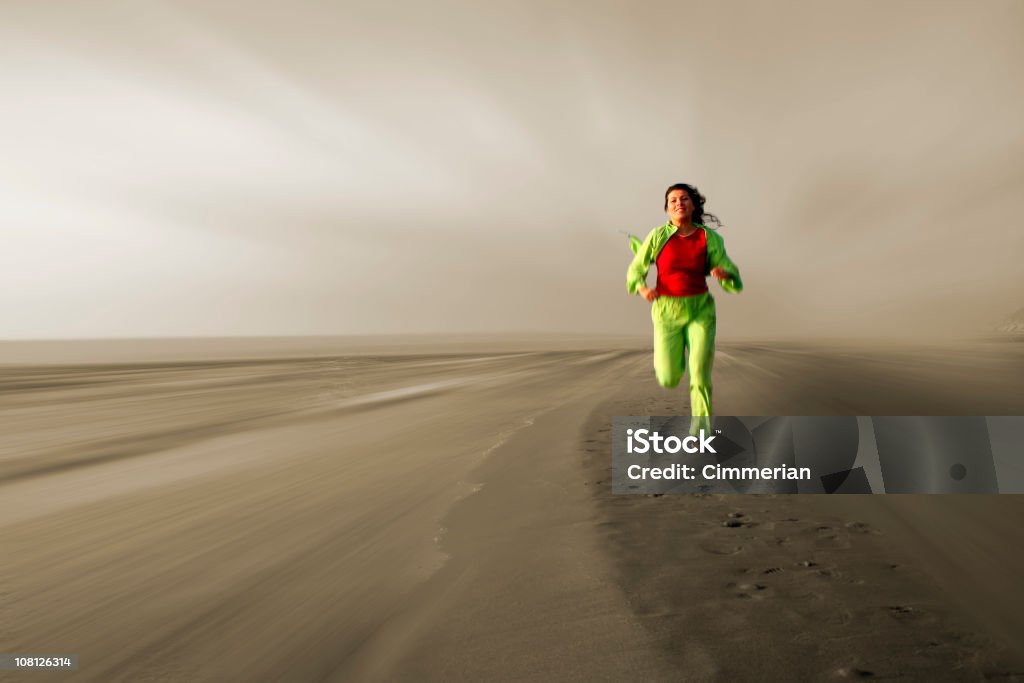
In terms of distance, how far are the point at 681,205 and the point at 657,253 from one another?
0.46 metres

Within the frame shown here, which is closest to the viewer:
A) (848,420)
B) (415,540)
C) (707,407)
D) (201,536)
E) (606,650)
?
(606,650)

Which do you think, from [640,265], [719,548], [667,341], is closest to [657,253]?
[640,265]

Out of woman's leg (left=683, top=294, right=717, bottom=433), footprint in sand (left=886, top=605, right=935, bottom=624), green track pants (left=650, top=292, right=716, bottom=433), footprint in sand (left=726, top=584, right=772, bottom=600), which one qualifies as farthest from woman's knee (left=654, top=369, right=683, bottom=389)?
footprint in sand (left=886, top=605, right=935, bottom=624)

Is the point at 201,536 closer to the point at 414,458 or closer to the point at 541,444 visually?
the point at 414,458

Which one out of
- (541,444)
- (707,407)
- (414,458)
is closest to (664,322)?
(707,407)

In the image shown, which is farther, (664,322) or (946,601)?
(664,322)

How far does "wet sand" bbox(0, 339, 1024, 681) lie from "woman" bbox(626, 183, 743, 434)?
1.21m

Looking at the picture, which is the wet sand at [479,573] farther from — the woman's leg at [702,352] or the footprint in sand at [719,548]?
the woman's leg at [702,352]

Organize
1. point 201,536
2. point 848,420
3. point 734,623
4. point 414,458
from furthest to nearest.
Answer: point 848,420 → point 414,458 → point 201,536 → point 734,623

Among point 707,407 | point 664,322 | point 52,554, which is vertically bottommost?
point 52,554

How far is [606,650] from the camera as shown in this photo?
2150mm

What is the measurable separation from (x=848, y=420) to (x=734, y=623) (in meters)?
5.94

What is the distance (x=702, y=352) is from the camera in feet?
17.2

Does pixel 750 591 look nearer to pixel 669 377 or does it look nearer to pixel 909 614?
pixel 909 614
